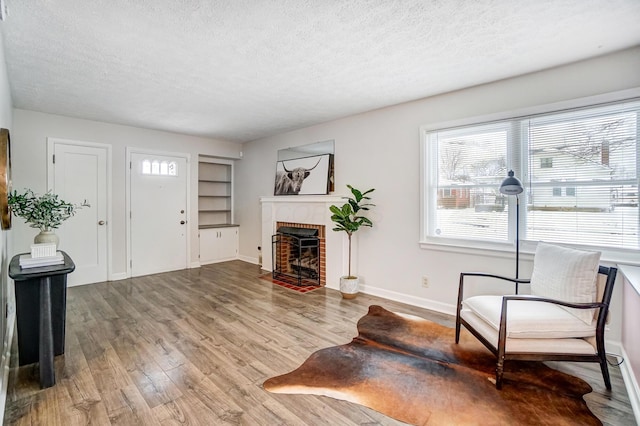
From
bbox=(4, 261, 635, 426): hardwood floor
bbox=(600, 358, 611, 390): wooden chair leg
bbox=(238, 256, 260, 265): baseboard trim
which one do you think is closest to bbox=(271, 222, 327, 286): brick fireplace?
bbox=(4, 261, 635, 426): hardwood floor

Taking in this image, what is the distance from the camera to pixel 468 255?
132 inches

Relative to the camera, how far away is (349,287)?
4008 millimetres

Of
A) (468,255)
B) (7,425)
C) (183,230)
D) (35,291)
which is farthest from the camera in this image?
(183,230)

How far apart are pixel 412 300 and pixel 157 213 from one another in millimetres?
4413

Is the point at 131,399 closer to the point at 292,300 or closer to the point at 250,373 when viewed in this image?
the point at 250,373

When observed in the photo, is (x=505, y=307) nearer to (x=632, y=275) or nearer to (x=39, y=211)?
(x=632, y=275)

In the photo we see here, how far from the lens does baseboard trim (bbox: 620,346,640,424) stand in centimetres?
182

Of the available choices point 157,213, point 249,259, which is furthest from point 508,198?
point 157,213

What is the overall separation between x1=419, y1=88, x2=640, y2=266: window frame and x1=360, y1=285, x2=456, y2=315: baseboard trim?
0.64 m

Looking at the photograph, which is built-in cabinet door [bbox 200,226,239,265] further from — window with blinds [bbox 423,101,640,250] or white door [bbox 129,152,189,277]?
window with blinds [bbox 423,101,640,250]

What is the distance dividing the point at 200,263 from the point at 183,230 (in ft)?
2.46

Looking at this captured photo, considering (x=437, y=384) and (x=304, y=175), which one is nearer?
(x=437, y=384)

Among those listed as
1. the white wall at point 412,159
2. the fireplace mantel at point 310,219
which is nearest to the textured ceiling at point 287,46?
the white wall at point 412,159

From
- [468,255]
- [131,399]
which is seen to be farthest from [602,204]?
[131,399]
